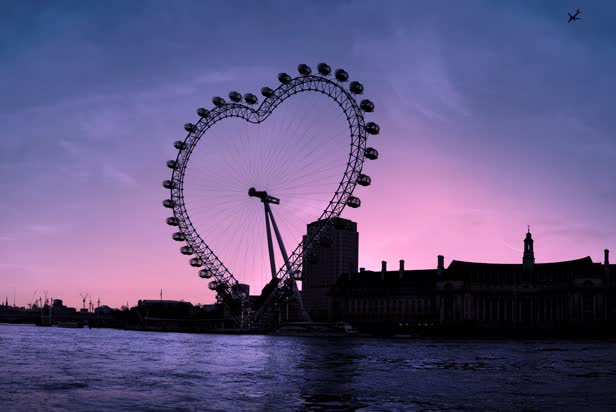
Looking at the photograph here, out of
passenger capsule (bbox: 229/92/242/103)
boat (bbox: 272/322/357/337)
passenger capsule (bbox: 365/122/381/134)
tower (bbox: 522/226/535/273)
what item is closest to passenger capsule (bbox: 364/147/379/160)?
passenger capsule (bbox: 365/122/381/134)

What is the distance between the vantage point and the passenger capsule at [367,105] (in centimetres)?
8669

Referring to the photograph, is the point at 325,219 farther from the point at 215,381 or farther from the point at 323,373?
the point at 215,381

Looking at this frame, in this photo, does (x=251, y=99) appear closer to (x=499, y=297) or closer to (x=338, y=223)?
(x=338, y=223)

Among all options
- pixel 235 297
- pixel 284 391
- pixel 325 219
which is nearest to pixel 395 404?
pixel 284 391

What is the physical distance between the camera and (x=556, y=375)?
46.9 m

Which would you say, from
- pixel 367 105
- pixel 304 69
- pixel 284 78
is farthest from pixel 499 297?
pixel 304 69

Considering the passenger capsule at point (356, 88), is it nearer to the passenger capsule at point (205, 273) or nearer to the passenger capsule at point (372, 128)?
the passenger capsule at point (372, 128)

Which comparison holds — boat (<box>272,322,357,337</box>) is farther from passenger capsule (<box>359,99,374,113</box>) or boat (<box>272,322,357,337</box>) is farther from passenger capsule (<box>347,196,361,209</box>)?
passenger capsule (<box>359,99,374,113</box>)

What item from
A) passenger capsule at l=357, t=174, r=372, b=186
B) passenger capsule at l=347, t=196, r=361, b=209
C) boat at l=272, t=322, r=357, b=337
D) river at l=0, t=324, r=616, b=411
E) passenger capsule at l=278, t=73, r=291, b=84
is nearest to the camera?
river at l=0, t=324, r=616, b=411

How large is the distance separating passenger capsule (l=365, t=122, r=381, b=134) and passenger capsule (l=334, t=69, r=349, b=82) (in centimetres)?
614

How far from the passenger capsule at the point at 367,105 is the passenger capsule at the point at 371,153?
443 cm

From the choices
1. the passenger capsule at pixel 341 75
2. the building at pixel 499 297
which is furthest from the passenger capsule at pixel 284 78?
the building at pixel 499 297

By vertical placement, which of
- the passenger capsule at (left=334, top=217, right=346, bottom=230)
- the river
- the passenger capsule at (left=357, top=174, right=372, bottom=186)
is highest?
the passenger capsule at (left=357, top=174, right=372, bottom=186)

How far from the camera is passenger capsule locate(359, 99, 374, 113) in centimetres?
8669
